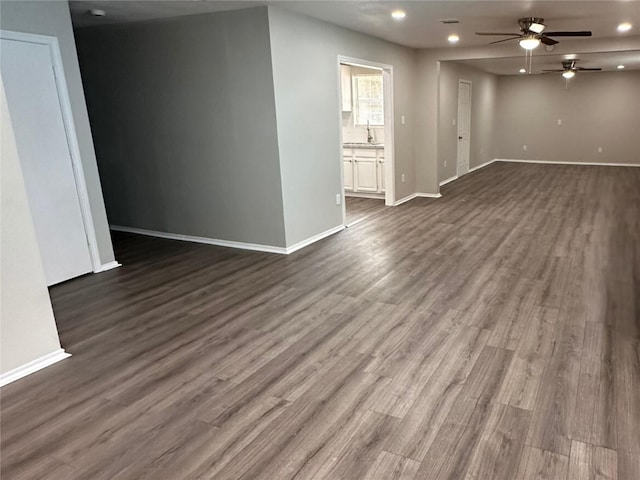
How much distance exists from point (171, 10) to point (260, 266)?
8.55ft

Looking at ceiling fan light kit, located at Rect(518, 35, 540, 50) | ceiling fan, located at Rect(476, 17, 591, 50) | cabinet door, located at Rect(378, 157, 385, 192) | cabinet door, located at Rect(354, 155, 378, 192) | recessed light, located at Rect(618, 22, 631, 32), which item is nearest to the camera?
ceiling fan, located at Rect(476, 17, 591, 50)

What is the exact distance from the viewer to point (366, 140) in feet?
27.0

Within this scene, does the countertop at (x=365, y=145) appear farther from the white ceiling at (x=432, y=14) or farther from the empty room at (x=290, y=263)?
the white ceiling at (x=432, y=14)

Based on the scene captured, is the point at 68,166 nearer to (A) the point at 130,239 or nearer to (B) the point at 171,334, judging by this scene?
(A) the point at 130,239

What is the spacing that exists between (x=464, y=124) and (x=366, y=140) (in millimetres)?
3056

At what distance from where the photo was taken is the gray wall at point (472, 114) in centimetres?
859

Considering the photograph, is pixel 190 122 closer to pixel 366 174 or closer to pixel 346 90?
pixel 366 174

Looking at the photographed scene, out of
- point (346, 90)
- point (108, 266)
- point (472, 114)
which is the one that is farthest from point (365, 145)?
point (108, 266)

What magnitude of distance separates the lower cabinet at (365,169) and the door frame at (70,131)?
4.03 meters

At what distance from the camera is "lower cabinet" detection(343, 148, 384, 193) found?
24.2ft

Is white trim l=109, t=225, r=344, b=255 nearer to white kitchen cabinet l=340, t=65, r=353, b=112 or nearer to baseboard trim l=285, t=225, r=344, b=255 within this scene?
baseboard trim l=285, t=225, r=344, b=255

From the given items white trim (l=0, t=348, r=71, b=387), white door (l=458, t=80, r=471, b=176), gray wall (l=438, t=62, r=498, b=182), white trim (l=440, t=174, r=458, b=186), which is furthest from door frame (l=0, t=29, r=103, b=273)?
white door (l=458, t=80, r=471, b=176)

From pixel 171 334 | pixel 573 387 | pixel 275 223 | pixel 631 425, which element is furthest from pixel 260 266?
pixel 631 425

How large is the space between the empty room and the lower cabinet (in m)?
0.03
